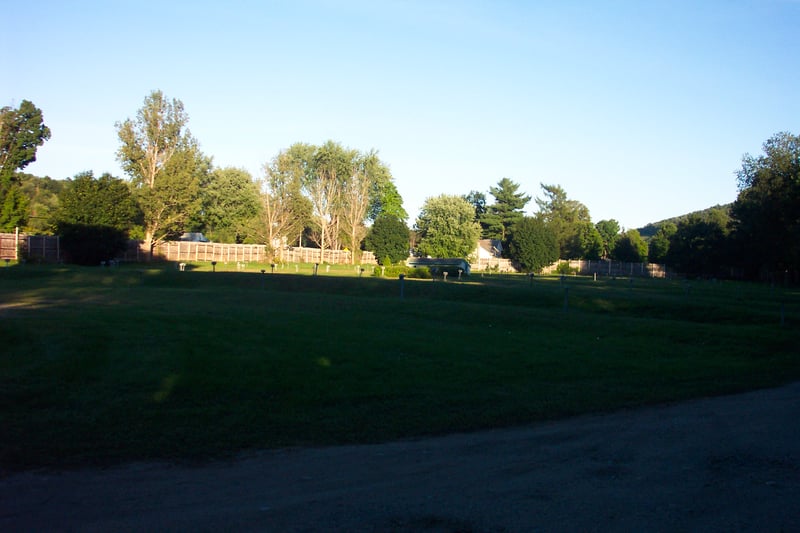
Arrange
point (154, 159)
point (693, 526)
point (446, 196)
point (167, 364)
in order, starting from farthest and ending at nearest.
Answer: point (446, 196)
point (154, 159)
point (167, 364)
point (693, 526)

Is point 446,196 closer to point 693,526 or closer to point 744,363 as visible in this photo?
point 744,363

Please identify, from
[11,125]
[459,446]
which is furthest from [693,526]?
[11,125]

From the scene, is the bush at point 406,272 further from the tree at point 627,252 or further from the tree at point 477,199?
the tree at point 477,199

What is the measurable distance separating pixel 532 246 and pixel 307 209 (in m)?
30.7

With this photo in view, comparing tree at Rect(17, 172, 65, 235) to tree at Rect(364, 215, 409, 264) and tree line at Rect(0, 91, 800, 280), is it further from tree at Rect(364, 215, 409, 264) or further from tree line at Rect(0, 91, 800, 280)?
tree at Rect(364, 215, 409, 264)

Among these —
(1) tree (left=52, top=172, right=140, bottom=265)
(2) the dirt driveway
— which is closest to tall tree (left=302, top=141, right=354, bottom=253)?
(1) tree (left=52, top=172, right=140, bottom=265)

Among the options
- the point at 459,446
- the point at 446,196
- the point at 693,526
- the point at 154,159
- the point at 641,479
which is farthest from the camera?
the point at 446,196

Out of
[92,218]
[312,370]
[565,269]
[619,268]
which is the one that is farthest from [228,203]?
[312,370]

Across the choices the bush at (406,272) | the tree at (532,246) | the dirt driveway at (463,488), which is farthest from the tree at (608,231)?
the dirt driveway at (463,488)

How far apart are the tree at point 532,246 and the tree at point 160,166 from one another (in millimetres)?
44487

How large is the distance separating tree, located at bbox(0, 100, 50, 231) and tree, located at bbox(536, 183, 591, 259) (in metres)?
79.3

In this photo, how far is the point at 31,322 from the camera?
1617 centimetres

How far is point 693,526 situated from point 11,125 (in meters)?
79.1

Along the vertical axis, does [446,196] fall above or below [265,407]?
above
